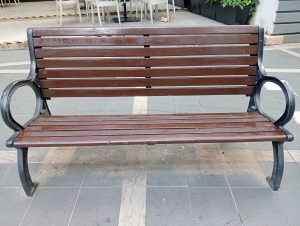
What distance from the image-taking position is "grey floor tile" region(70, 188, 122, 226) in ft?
6.11

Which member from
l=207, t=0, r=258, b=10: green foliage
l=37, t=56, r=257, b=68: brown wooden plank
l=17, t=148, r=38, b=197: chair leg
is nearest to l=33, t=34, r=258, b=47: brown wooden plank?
l=37, t=56, r=257, b=68: brown wooden plank

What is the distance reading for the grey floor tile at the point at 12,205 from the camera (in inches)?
73.9

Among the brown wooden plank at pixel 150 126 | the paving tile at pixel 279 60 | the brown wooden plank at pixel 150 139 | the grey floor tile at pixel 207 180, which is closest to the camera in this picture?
the brown wooden plank at pixel 150 139

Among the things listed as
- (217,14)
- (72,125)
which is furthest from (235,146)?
(217,14)

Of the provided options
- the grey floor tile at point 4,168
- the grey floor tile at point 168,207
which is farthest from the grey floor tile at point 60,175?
the grey floor tile at point 168,207

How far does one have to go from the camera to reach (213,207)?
1948 millimetres

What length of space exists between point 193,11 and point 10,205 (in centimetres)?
766

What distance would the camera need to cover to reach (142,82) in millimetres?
2318

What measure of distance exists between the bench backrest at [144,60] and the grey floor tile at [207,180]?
0.62m

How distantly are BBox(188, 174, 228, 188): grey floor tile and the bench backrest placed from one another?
62cm

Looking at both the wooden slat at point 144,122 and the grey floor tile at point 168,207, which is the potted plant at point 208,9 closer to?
the wooden slat at point 144,122

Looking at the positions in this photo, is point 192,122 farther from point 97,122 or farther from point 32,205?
point 32,205

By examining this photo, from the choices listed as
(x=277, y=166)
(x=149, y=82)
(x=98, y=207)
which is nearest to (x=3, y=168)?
(x=98, y=207)

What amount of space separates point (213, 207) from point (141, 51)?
3.88ft
